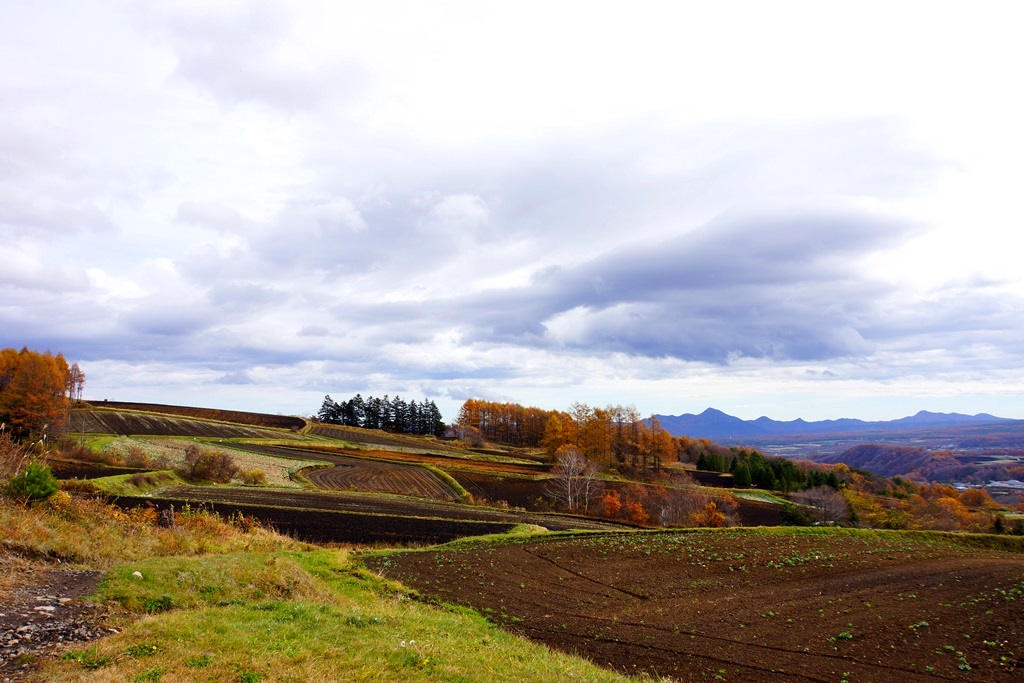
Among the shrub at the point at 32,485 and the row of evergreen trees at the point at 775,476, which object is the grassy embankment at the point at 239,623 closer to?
the shrub at the point at 32,485

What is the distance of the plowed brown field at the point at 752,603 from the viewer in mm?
15984

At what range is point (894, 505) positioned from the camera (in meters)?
84.4

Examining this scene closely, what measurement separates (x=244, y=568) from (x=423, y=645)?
8.21 m

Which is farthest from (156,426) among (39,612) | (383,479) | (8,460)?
(39,612)

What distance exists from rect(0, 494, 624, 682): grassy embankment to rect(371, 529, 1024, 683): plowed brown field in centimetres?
353

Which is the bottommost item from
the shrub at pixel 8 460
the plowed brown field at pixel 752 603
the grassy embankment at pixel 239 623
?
the plowed brown field at pixel 752 603

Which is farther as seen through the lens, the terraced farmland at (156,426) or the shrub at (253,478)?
the terraced farmland at (156,426)

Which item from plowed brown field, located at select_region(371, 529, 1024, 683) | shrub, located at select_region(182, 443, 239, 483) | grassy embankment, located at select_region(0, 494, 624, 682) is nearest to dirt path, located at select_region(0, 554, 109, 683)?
grassy embankment, located at select_region(0, 494, 624, 682)

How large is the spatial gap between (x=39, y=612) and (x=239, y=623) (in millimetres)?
3602

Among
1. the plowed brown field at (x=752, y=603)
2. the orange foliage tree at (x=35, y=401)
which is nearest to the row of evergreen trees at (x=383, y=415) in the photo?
the orange foliage tree at (x=35, y=401)

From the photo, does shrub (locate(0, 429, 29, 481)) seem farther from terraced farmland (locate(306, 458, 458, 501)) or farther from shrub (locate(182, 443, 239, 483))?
terraced farmland (locate(306, 458, 458, 501))

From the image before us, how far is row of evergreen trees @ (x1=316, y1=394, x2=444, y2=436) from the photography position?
171500mm

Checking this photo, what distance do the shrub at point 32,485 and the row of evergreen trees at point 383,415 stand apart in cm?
15439

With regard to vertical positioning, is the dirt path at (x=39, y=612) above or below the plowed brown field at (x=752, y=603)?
above
